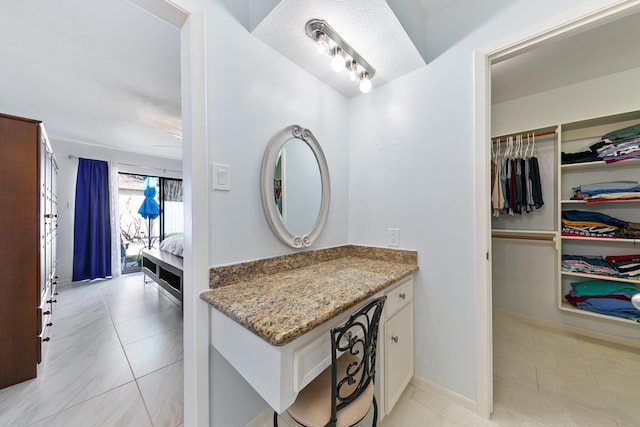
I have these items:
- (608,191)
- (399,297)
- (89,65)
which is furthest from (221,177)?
(608,191)

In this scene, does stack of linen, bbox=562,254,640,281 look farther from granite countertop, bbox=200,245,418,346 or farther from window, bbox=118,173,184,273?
window, bbox=118,173,184,273

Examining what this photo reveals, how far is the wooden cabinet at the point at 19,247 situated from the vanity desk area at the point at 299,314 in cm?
166

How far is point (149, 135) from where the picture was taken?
3.61 m

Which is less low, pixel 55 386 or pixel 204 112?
pixel 204 112

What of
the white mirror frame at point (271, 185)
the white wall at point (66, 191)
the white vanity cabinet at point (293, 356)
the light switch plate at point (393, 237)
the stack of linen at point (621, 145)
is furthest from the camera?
the white wall at point (66, 191)

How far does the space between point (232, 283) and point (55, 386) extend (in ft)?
5.47

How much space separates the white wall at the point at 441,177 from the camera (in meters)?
1.38

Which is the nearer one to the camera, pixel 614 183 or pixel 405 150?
pixel 405 150

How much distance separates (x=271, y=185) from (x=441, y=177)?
1068mm

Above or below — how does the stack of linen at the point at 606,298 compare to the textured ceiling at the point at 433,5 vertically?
below

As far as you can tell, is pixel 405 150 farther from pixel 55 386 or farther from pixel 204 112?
pixel 55 386

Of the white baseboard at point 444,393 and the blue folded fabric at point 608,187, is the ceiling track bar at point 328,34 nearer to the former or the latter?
the white baseboard at point 444,393

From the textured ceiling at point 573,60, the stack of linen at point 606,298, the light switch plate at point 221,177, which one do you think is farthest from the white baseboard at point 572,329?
the light switch plate at point 221,177

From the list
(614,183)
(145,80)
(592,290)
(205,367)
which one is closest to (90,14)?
(145,80)
